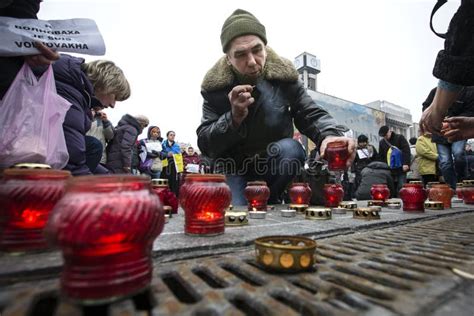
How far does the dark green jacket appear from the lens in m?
1.99

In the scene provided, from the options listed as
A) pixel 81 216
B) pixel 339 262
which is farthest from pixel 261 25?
pixel 81 216

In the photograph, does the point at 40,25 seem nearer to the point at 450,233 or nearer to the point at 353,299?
the point at 353,299

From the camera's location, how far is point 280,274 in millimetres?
500

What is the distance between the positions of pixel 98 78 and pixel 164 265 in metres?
1.93

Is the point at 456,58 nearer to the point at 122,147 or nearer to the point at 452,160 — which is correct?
the point at 452,160

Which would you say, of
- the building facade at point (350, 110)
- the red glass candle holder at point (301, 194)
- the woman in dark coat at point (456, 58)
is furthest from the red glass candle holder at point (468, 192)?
the building facade at point (350, 110)

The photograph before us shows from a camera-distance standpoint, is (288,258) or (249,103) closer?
(288,258)

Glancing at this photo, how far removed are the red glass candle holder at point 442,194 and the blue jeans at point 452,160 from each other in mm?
1738

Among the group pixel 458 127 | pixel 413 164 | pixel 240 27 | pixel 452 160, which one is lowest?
pixel 458 127

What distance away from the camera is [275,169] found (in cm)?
202

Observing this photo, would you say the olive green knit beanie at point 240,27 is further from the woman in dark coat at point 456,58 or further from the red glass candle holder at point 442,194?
the red glass candle holder at point 442,194

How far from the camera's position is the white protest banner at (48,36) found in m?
0.96

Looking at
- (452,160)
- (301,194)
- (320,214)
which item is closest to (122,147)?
(301,194)

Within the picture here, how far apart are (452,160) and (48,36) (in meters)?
3.81
